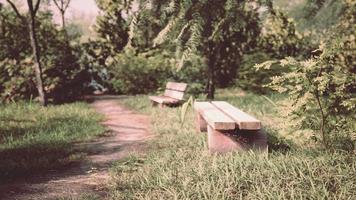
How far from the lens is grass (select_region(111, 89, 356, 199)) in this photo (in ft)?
11.5

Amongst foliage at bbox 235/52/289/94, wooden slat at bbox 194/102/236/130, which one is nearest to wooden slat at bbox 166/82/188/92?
foliage at bbox 235/52/289/94

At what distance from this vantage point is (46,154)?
567cm

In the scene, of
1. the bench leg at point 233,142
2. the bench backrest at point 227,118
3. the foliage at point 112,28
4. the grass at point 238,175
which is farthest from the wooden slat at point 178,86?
the foliage at point 112,28

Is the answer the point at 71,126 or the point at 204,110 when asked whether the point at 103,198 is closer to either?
the point at 204,110

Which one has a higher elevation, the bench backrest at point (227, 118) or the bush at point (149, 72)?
the bush at point (149, 72)

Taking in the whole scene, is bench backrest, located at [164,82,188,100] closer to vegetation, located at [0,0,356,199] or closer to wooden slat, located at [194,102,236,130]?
vegetation, located at [0,0,356,199]

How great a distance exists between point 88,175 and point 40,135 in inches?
91.6

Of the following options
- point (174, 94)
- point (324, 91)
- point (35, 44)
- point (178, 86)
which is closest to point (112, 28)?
point (35, 44)

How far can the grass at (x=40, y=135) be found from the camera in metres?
5.18

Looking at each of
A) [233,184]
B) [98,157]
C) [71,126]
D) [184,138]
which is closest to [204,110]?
[184,138]

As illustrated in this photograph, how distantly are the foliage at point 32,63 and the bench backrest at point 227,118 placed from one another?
24.4ft

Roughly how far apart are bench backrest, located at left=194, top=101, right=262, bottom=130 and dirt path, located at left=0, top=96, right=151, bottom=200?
1208 mm

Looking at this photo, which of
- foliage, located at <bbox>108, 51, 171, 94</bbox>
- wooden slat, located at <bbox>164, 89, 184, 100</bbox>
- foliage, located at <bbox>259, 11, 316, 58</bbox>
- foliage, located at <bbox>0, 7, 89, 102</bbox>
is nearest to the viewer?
wooden slat, located at <bbox>164, 89, 184, 100</bbox>

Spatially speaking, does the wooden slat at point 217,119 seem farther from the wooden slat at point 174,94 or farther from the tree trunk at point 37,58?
the tree trunk at point 37,58
